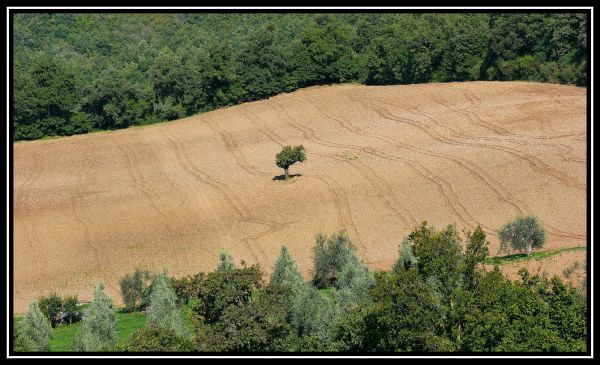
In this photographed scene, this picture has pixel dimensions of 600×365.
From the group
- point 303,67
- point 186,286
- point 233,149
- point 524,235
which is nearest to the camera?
point 186,286

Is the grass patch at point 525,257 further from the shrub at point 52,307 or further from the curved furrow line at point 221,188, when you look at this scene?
the shrub at point 52,307

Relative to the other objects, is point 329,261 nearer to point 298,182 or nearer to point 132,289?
point 132,289

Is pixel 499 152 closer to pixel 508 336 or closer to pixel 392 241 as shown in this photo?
pixel 392 241

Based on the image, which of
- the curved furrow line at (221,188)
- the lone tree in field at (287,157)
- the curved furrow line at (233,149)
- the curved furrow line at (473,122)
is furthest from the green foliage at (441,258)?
the curved furrow line at (473,122)

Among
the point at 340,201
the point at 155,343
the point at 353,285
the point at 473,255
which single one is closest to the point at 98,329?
the point at 155,343

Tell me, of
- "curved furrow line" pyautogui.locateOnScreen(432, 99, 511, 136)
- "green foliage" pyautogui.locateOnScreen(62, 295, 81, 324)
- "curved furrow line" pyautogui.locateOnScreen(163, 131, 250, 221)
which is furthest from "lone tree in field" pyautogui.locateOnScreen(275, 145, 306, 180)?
"green foliage" pyautogui.locateOnScreen(62, 295, 81, 324)

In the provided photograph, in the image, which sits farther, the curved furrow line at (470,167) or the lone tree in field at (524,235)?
the curved furrow line at (470,167)
